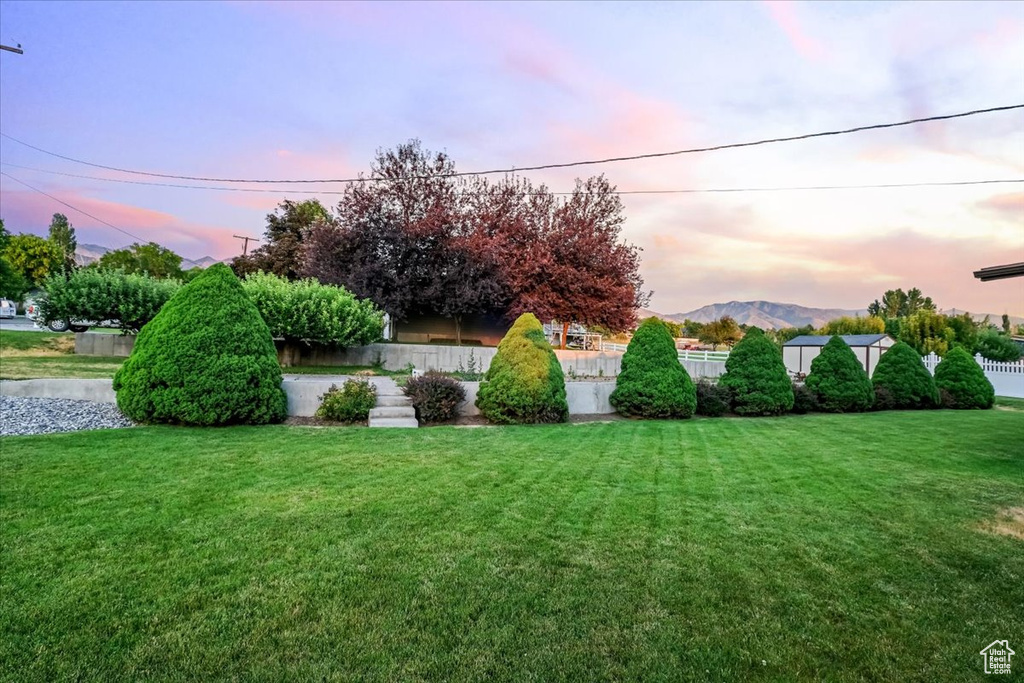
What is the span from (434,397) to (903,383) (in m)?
12.0

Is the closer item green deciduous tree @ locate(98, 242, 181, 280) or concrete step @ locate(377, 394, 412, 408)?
concrete step @ locate(377, 394, 412, 408)

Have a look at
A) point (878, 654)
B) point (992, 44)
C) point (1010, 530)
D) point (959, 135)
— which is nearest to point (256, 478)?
point (878, 654)

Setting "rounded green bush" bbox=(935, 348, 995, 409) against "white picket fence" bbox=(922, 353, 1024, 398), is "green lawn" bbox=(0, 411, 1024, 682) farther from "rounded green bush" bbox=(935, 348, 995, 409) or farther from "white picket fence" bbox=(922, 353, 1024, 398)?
"white picket fence" bbox=(922, 353, 1024, 398)

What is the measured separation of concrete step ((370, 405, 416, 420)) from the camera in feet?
27.8

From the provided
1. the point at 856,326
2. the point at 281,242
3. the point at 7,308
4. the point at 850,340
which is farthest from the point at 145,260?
the point at 856,326

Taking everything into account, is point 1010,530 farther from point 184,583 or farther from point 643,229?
point 643,229

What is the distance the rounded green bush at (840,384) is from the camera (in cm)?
1188

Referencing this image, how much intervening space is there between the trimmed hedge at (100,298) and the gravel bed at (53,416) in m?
4.99

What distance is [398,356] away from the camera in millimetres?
15727

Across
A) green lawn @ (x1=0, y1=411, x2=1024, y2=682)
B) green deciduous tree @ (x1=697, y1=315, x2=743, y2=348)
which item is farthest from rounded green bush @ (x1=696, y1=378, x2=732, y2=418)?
green deciduous tree @ (x1=697, y1=315, x2=743, y2=348)

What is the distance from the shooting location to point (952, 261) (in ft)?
41.2

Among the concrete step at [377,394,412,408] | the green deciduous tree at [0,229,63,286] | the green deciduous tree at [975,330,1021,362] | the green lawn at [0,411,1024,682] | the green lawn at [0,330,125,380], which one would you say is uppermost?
the green deciduous tree at [0,229,63,286]

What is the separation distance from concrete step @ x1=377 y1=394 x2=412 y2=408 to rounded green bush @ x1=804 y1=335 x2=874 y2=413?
966 centimetres

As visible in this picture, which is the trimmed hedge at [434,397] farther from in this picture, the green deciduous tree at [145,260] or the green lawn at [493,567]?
the green deciduous tree at [145,260]
